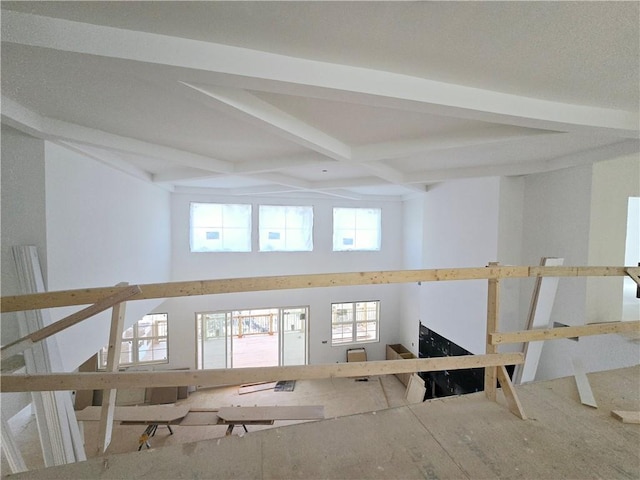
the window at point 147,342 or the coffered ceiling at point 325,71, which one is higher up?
the coffered ceiling at point 325,71

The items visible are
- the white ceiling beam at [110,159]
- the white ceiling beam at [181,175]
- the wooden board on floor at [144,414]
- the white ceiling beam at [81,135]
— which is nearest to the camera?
the white ceiling beam at [81,135]

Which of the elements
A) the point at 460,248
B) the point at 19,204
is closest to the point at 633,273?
the point at 460,248

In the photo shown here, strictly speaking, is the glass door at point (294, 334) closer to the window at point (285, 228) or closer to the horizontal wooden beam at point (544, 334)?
the window at point (285, 228)

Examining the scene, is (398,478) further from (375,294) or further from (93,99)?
(375,294)

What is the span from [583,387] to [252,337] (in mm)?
8378

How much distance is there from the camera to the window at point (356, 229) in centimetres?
847

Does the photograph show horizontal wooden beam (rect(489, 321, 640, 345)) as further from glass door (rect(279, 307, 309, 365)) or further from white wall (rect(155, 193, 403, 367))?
glass door (rect(279, 307, 309, 365))

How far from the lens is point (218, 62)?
1591 mm

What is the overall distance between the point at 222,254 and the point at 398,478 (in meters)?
7.05

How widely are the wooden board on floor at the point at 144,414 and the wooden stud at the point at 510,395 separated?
4989 mm

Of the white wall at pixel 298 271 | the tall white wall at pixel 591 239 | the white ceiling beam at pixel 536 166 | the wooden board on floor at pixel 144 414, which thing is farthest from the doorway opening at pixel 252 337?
the tall white wall at pixel 591 239

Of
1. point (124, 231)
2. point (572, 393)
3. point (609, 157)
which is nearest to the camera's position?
point (572, 393)

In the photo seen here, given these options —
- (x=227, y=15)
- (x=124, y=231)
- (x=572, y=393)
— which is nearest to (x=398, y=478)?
(x=572, y=393)

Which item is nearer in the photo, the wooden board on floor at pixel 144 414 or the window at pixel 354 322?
the wooden board on floor at pixel 144 414
